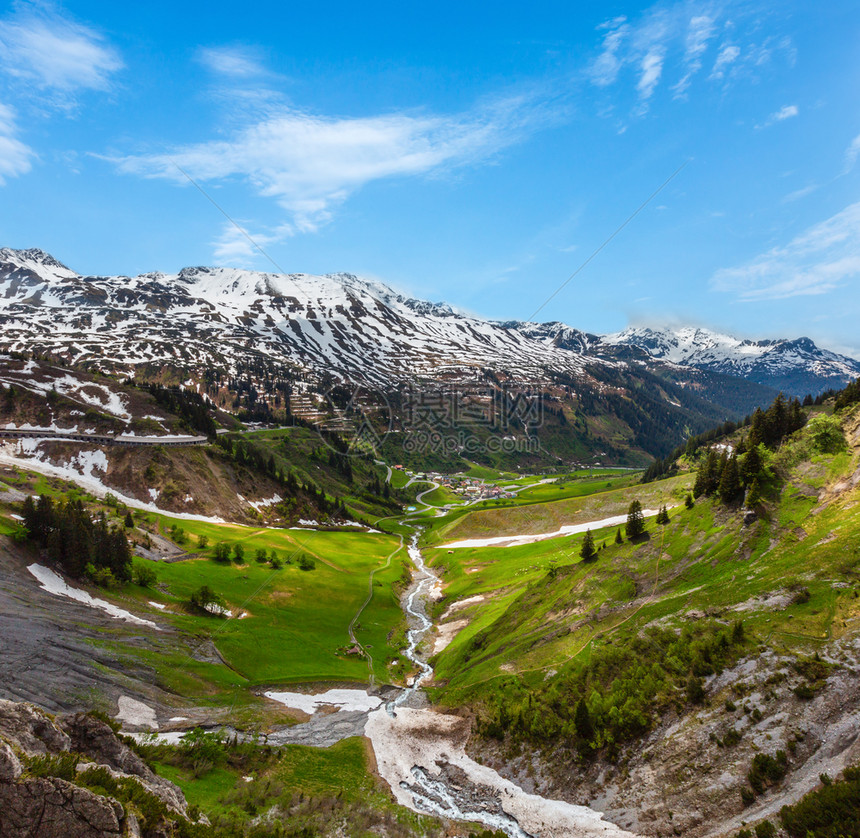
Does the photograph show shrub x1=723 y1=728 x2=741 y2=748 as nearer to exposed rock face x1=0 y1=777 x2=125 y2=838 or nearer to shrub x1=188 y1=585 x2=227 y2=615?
exposed rock face x1=0 y1=777 x2=125 y2=838

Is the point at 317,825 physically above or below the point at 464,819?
above

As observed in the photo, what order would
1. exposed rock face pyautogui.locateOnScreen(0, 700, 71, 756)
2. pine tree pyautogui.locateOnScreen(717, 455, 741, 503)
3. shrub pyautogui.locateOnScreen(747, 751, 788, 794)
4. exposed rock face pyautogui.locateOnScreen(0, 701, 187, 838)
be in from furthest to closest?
pine tree pyautogui.locateOnScreen(717, 455, 741, 503)
shrub pyautogui.locateOnScreen(747, 751, 788, 794)
exposed rock face pyautogui.locateOnScreen(0, 700, 71, 756)
exposed rock face pyautogui.locateOnScreen(0, 701, 187, 838)

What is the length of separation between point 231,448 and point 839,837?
131423mm

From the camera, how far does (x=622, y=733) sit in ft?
104

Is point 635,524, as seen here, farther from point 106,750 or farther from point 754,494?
point 106,750

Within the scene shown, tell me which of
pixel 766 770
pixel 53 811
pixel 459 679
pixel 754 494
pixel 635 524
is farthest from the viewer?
pixel 635 524

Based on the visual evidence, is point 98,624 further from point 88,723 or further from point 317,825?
point 317,825

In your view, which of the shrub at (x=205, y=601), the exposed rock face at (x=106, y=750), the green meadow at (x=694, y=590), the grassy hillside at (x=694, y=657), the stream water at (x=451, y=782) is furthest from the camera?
the shrub at (x=205, y=601)

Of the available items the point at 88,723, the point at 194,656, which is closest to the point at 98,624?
the point at 194,656

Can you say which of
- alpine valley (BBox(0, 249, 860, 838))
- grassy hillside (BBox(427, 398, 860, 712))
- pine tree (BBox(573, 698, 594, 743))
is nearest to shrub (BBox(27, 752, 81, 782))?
alpine valley (BBox(0, 249, 860, 838))

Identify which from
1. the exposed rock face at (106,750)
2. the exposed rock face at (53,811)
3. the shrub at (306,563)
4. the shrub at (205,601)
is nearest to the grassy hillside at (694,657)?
the exposed rock face at (106,750)

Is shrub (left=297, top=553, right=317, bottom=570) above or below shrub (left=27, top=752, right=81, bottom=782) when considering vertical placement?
below

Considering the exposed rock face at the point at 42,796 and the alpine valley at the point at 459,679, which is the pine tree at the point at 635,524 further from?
the exposed rock face at the point at 42,796

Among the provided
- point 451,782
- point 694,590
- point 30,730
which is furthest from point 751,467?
point 30,730
